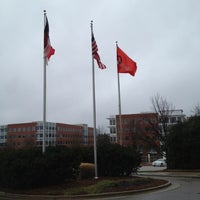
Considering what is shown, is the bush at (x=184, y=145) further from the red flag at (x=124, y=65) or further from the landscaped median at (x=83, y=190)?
the landscaped median at (x=83, y=190)

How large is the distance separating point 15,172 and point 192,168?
1983 cm

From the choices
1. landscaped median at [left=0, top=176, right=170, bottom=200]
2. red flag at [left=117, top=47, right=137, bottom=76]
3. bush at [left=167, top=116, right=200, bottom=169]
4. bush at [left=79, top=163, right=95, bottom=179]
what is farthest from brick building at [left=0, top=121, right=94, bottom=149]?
landscaped median at [left=0, top=176, right=170, bottom=200]

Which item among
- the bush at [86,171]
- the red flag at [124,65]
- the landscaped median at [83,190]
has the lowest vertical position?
the landscaped median at [83,190]

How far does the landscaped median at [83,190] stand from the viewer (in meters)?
12.8

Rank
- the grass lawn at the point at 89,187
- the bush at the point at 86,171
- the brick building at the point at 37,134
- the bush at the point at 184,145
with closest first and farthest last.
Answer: the grass lawn at the point at 89,187 < the bush at the point at 86,171 < the bush at the point at 184,145 < the brick building at the point at 37,134

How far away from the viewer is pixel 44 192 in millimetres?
13555

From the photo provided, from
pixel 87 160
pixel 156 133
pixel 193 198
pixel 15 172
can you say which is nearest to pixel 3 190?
pixel 15 172

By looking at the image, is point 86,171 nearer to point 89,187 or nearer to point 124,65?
point 89,187

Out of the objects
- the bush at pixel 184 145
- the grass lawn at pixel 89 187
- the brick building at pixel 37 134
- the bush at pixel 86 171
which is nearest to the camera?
the grass lawn at pixel 89 187

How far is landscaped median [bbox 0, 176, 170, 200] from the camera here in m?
12.8

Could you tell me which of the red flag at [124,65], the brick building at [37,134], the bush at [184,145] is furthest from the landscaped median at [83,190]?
the brick building at [37,134]

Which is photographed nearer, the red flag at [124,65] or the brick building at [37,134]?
the red flag at [124,65]

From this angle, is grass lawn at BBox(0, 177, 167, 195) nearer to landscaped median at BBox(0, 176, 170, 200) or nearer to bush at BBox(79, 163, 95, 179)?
landscaped median at BBox(0, 176, 170, 200)

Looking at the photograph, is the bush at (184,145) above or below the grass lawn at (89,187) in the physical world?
above
